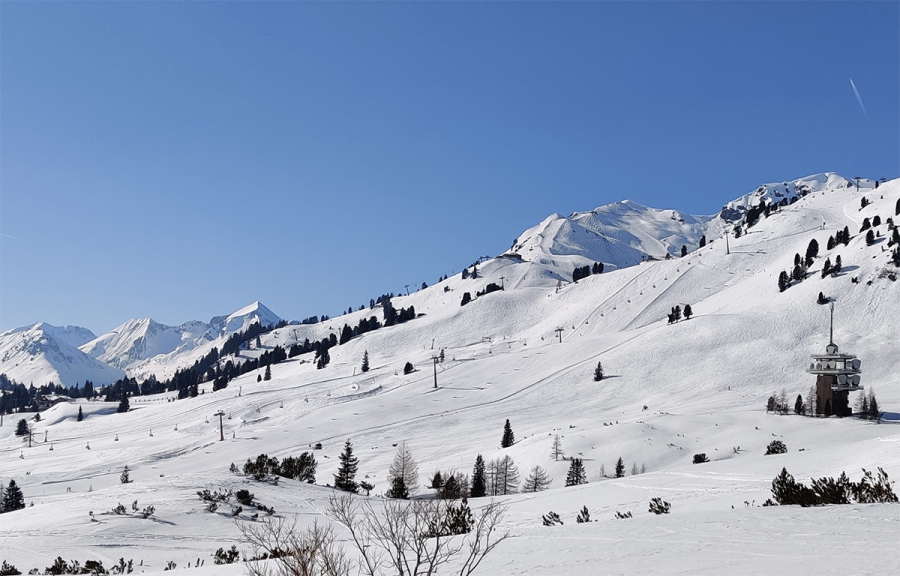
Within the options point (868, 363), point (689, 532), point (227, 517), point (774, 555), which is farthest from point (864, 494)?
point (868, 363)

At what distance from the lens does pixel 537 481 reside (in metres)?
45.5

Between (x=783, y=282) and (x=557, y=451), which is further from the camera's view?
(x=783, y=282)

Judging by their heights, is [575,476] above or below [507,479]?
above

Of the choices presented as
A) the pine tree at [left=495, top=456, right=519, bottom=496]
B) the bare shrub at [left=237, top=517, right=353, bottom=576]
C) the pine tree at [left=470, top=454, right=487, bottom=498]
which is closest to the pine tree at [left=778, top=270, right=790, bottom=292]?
the pine tree at [left=495, top=456, right=519, bottom=496]

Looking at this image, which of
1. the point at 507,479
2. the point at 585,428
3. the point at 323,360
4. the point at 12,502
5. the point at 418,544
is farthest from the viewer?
the point at 323,360

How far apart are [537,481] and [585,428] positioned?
2215 centimetres

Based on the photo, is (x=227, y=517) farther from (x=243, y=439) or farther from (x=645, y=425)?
(x=243, y=439)

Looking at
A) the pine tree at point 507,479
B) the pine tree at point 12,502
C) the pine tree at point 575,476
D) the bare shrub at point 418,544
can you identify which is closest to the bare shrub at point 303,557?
the bare shrub at point 418,544

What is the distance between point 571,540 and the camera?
1230 centimetres

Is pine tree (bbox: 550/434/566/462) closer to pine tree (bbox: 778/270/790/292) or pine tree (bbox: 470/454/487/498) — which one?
pine tree (bbox: 470/454/487/498)

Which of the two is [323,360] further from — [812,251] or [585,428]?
[812,251]

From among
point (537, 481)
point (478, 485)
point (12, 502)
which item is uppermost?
point (12, 502)

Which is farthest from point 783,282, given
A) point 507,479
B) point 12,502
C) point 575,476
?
point 12,502

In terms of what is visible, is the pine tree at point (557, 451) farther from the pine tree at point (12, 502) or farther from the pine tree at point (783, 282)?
the pine tree at point (783, 282)
